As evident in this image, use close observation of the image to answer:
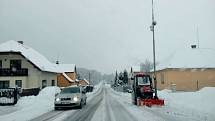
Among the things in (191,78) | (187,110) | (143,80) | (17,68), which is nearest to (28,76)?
(17,68)

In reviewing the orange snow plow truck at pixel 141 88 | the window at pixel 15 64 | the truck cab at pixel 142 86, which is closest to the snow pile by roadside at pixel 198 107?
the orange snow plow truck at pixel 141 88

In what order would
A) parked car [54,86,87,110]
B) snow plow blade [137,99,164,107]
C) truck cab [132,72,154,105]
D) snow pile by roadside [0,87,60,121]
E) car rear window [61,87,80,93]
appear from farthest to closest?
truck cab [132,72,154,105] → car rear window [61,87,80,93] → snow plow blade [137,99,164,107] → parked car [54,86,87,110] → snow pile by roadside [0,87,60,121]

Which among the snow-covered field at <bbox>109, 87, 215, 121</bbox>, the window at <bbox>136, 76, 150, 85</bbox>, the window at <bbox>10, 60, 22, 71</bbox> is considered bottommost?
the snow-covered field at <bbox>109, 87, 215, 121</bbox>

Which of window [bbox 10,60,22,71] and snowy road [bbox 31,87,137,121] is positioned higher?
window [bbox 10,60,22,71]

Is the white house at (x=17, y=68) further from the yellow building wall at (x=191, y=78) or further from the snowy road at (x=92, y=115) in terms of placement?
the snowy road at (x=92, y=115)

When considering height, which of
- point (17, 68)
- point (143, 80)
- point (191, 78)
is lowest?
point (143, 80)

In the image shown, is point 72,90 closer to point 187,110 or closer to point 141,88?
point 141,88

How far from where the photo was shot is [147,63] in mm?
183875

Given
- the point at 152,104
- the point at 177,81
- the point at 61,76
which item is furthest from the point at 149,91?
the point at 61,76

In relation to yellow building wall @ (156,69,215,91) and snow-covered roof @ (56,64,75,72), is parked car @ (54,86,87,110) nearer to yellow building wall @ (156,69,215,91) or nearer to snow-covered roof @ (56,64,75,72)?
yellow building wall @ (156,69,215,91)

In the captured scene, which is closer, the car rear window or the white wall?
the car rear window

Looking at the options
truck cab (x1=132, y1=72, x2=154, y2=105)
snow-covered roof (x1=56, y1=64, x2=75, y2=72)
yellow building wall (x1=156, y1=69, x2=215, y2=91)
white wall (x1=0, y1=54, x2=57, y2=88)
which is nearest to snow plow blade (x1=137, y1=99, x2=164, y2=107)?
truck cab (x1=132, y1=72, x2=154, y2=105)

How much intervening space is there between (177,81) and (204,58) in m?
6.62

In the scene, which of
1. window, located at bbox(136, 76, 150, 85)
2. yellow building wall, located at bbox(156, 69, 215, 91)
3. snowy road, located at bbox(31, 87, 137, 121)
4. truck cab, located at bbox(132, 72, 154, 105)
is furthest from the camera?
yellow building wall, located at bbox(156, 69, 215, 91)
